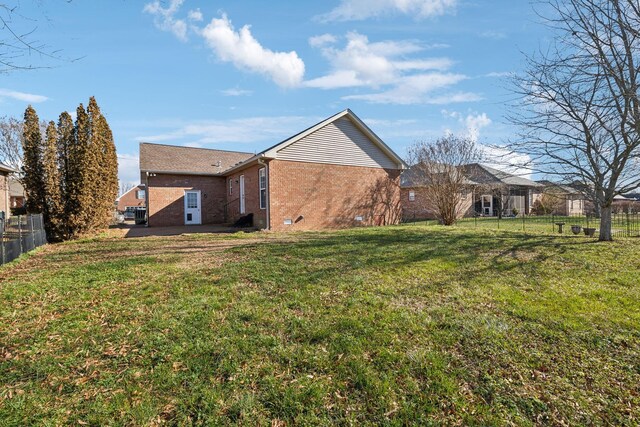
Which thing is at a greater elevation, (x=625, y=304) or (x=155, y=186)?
(x=155, y=186)

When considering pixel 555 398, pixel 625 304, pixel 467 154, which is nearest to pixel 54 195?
pixel 555 398

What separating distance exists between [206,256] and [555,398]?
718cm

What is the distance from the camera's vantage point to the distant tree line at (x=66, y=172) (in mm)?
11641

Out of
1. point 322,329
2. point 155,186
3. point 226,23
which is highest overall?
point 226,23

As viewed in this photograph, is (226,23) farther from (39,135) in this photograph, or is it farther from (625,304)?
(625,304)

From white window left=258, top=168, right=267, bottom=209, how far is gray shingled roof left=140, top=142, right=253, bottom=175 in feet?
22.2

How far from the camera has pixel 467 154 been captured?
18750mm

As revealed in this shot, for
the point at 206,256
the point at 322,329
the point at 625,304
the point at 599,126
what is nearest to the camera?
the point at 322,329

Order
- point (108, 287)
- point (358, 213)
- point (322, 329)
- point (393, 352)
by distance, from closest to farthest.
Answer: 1. point (393, 352)
2. point (322, 329)
3. point (108, 287)
4. point (358, 213)

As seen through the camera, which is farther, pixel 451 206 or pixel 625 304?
pixel 451 206

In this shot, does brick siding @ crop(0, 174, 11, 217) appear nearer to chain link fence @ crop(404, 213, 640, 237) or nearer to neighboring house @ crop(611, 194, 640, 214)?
chain link fence @ crop(404, 213, 640, 237)

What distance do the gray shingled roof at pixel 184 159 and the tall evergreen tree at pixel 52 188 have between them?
310 inches

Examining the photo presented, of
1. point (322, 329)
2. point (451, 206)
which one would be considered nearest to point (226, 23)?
point (322, 329)

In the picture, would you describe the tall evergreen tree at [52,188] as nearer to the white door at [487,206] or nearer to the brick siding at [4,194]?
the brick siding at [4,194]
